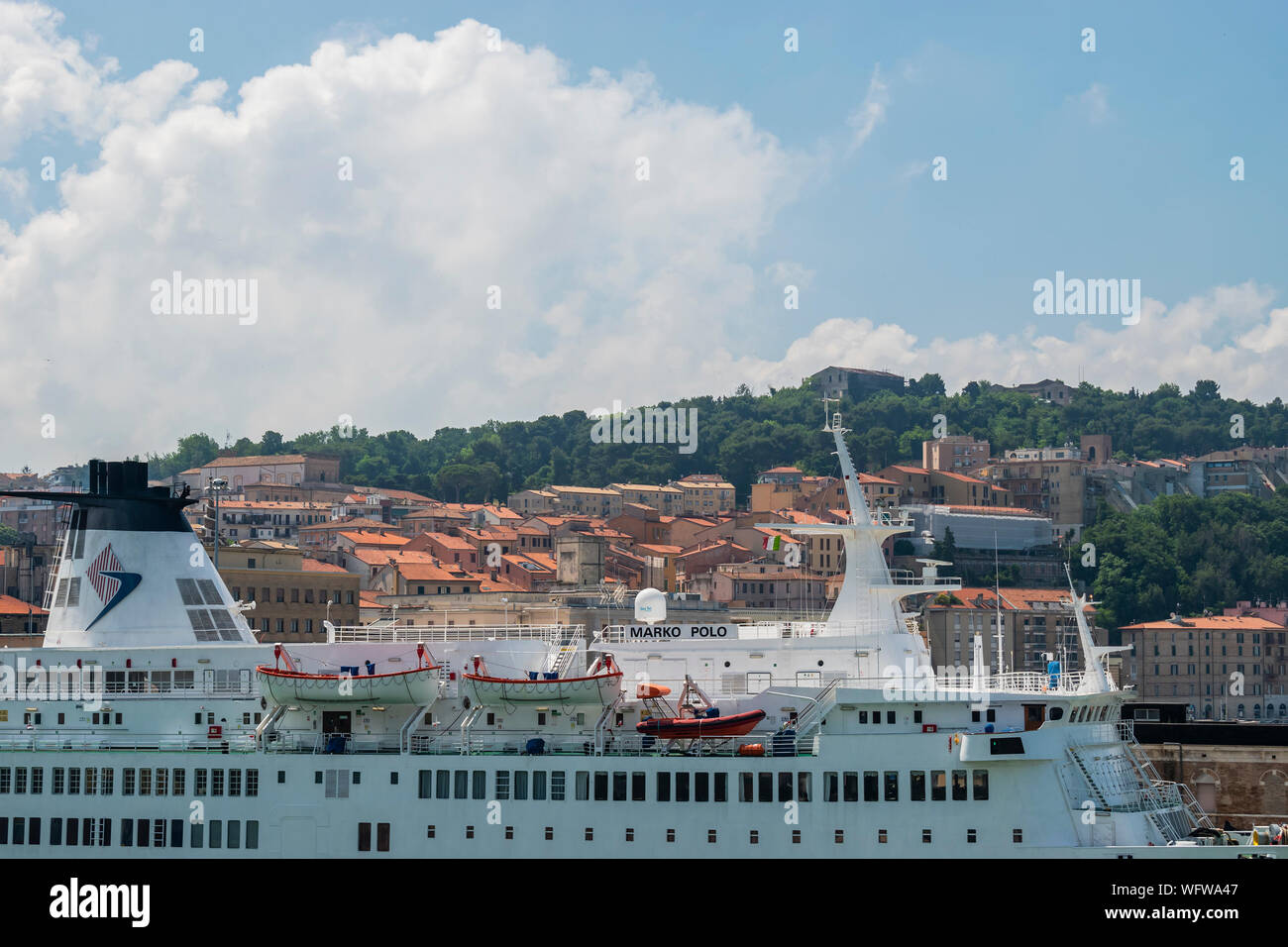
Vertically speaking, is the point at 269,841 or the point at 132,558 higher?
the point at 132,558

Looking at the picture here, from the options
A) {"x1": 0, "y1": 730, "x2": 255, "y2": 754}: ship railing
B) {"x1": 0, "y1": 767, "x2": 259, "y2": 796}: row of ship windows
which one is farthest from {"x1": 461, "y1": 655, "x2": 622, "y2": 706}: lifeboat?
{"x1": 0, "y1": 730, "x2": 255, "y2": 754}: ship railing

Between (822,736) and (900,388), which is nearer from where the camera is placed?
(822,736)

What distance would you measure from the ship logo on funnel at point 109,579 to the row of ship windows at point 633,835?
7491 millimetres

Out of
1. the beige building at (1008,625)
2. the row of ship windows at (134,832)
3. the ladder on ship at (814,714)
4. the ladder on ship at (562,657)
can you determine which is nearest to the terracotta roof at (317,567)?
the beige building at (1008,625)

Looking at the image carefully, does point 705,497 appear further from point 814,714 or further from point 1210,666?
point 814,714

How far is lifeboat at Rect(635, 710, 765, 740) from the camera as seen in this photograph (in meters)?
30.2

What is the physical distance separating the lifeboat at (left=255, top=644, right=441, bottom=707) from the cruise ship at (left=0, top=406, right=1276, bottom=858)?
0.16 feet

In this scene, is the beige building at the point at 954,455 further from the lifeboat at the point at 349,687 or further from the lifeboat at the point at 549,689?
the lifeboat at the point at 349,687

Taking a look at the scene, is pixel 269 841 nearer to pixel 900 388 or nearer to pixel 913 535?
pixel 913 535

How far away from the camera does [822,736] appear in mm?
29812

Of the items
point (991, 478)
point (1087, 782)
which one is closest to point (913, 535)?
point (991, 478)

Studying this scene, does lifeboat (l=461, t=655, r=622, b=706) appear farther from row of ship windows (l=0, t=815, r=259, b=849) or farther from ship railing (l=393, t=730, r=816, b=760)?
row of ship windows (l=0, t=815, r=259, b=849)
